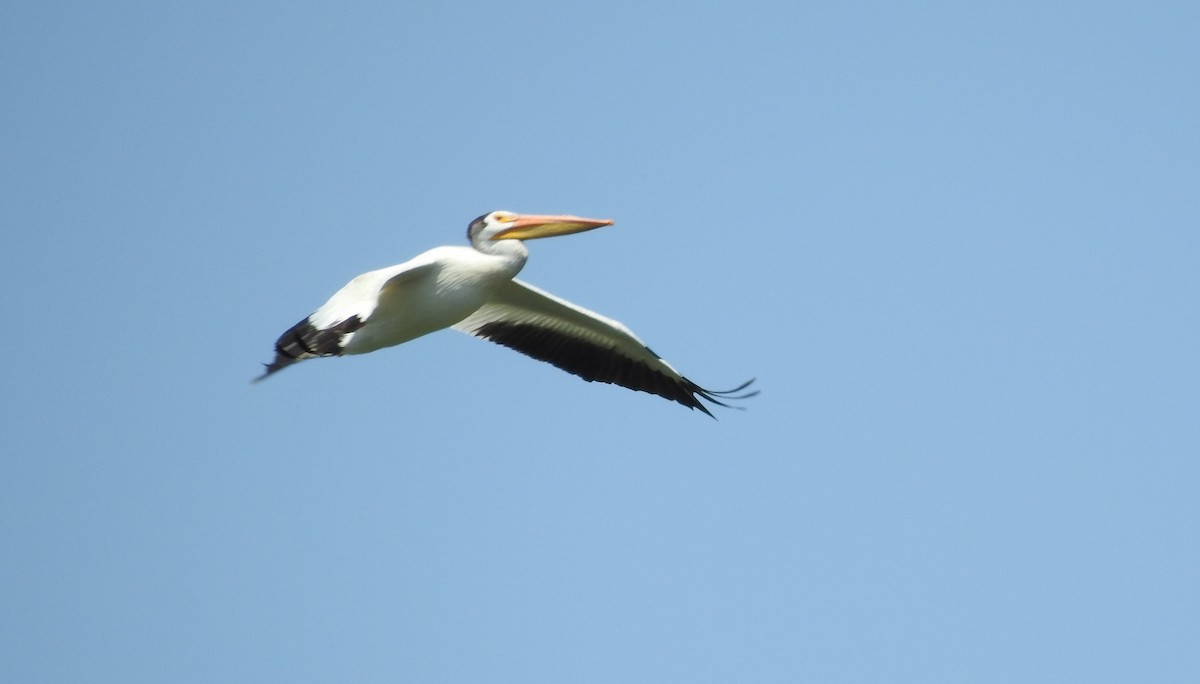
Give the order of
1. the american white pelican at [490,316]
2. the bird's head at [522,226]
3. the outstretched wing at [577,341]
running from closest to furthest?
the american white pelican at [490,316], the bird's head at [522,226], the outstretched wing at [577,341]

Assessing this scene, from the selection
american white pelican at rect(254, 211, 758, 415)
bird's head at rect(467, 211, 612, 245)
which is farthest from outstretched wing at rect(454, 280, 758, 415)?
bird's head at rect(467, 211, 612, 245)

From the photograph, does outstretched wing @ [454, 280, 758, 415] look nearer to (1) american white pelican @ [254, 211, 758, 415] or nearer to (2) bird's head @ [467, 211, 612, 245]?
(1) american white pelican @ [254, 211, 758, 415]

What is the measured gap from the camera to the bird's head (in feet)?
42.7

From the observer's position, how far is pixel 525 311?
14.6 metres

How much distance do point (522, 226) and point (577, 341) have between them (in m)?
2.15

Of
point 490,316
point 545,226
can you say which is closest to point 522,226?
point 545,226

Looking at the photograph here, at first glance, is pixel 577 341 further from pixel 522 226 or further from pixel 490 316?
pixel 522 226

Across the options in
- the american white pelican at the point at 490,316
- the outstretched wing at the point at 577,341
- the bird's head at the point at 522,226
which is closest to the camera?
the american white pelican at the point at 490,316

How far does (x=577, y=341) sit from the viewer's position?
49.2 feet

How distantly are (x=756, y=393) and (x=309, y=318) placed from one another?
4.93 m

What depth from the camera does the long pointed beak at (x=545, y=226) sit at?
13062 mm

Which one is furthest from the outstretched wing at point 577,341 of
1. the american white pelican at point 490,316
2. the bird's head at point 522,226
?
the bird's head at point 522,226

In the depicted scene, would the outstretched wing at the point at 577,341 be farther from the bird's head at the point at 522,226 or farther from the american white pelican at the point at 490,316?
the bird's head at the point at 522,226

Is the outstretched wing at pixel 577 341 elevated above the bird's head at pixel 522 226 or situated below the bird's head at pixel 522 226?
below
